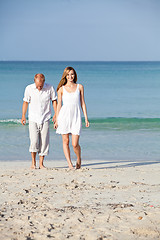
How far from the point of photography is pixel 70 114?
717cm

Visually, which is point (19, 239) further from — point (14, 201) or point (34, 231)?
point (14, 201)

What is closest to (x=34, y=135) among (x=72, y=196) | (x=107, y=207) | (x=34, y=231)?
(x=72, y=196)

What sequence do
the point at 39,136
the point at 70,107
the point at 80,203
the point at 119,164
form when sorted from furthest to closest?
the point at 119,164, the point at 39,136, the point at 70,107, the point at 80,203

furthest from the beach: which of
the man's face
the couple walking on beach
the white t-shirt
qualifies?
the man's face

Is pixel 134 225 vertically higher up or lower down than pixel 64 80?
lower down

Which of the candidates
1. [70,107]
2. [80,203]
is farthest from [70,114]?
[80,203]

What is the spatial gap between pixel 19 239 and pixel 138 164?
453 centimetres

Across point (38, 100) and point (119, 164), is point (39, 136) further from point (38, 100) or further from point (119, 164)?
point (119, 164)

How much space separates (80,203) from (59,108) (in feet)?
7.62

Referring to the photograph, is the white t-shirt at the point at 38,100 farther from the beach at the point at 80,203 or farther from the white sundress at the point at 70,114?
the beach at the point at 80,203

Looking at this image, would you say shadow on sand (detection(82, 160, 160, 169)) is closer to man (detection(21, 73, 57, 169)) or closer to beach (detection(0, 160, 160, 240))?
beach (detection(0, 160, 160, 240))

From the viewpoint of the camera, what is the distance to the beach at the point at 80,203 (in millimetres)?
4297

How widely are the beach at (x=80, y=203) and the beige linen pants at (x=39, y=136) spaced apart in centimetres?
38

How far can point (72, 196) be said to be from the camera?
5.61 m
